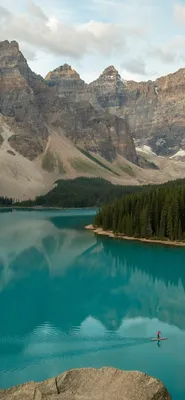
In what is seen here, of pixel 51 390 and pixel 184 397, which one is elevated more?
pixel 51 390

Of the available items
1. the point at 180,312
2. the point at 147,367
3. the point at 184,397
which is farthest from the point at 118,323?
the point at 184,397

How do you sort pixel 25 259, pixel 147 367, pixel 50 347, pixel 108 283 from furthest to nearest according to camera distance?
pixel 25 259 → pixel 108 283 → pixel 50 347 → pixel 147 367

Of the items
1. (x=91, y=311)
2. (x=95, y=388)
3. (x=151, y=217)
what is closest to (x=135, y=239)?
(x=151, y=217)

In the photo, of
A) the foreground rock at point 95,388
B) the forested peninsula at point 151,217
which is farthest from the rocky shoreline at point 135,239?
the foreground rock at point 95,388

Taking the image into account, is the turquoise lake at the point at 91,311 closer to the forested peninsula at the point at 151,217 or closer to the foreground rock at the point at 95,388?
the forested peninsula at the point at 151,217

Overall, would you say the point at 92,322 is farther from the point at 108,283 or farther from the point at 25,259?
the point at 25,259

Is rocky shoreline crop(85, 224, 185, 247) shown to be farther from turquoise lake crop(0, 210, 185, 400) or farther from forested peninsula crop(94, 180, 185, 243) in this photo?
turquoise lake crop(0, 210, 185, 400)
